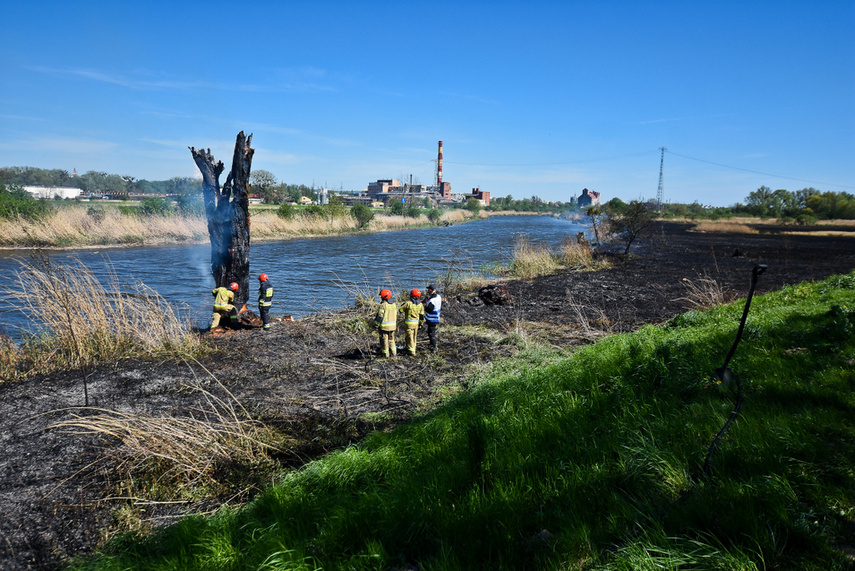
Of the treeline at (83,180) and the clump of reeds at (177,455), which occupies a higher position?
the treeline at (83,180)

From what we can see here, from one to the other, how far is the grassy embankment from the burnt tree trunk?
18247mm

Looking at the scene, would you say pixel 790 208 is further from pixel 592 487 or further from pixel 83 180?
pixel 83 180

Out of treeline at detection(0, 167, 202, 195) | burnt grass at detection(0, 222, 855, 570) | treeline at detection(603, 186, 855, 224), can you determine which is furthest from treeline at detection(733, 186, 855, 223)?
treeline at detection(0, 167, 202, 195)

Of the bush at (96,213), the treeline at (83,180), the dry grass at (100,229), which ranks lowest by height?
the dry grass at (100,229)

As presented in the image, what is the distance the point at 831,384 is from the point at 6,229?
37221 millimetres

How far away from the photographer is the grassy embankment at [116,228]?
2827 cm

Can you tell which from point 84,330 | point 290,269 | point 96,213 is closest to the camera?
point 84,330

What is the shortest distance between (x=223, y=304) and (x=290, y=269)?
13755 mm

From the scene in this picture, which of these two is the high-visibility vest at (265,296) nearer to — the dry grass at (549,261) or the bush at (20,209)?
the dry grass at (549,261)

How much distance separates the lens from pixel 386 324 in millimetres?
8875

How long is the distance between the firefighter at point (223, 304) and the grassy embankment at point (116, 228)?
62.7 feet

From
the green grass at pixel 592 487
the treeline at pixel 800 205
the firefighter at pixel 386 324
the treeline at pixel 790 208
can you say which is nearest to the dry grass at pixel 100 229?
the firefighter at pixel 386 324

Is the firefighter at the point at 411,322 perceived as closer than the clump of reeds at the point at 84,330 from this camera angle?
No

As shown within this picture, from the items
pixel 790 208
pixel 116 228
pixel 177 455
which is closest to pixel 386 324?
pixel 177 455
